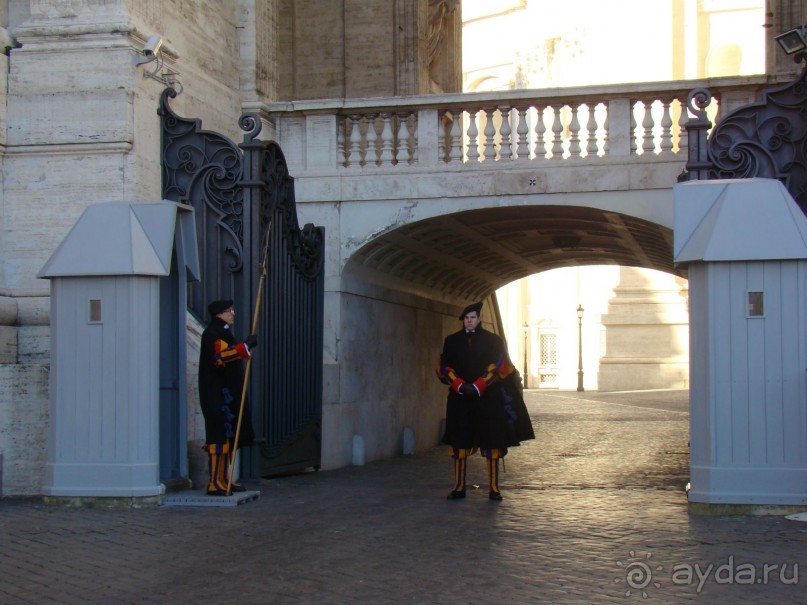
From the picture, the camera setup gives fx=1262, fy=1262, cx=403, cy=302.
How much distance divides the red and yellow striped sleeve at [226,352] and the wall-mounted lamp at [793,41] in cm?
590

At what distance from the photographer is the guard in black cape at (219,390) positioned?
10375 mm

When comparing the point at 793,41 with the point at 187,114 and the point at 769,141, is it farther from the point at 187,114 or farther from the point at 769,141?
the point at 187,114

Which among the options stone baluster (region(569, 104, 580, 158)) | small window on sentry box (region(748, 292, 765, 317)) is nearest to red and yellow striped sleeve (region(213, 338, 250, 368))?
small window on sentry box (region(748, 292, 765, 317))

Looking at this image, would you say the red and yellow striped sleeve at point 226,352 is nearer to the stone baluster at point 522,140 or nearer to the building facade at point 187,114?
the building facade at point 187,114

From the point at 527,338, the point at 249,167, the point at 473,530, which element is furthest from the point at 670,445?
the point at 527,338

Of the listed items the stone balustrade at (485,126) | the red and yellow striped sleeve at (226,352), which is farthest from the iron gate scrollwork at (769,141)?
the red and yellow striped sleeve at (226,352)

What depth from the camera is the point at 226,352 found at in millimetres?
10336

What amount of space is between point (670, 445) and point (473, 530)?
1025cm

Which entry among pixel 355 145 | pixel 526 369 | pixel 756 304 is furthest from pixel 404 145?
pixel 526 369

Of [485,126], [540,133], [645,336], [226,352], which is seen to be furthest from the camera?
[645,336]

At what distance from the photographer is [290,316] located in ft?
43.6

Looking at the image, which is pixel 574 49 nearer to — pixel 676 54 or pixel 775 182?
pixel 676 54

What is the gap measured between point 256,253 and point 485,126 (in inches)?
158

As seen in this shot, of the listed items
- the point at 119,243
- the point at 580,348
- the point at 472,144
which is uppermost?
the point at 472,144
